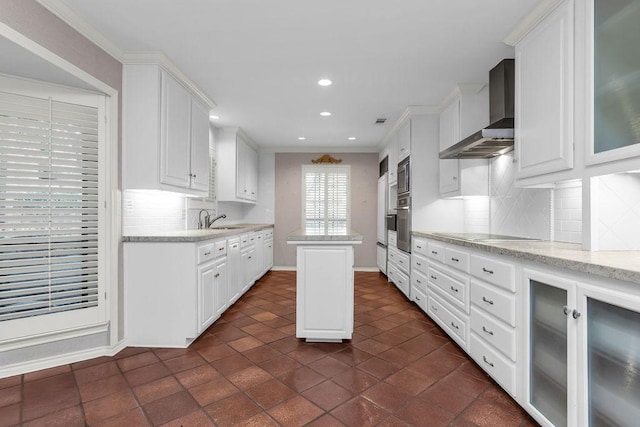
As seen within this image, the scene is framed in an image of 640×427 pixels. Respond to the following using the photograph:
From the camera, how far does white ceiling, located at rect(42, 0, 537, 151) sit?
81.2 inches

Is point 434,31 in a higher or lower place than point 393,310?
higher

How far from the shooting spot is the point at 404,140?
169 inches

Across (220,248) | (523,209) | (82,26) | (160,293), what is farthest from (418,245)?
(82,26)

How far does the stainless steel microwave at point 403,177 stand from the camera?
4.07 meters

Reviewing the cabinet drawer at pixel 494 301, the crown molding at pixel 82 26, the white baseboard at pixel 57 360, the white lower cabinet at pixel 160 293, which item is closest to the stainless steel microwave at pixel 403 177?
the cabinet drawer at pixel 494 301

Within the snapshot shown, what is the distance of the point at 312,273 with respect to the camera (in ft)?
8.82

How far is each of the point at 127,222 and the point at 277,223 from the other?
3.78 m

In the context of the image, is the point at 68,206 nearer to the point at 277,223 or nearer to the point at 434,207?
the point at 434,207

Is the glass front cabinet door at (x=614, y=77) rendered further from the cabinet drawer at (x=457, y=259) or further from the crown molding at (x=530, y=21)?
the cabinet drawer at (x=457, y=259)

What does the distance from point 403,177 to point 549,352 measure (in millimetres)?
2952

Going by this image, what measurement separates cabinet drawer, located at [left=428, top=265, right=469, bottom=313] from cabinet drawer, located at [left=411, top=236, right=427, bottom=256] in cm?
31

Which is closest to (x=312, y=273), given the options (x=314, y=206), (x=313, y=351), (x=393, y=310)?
(x=313, y=351)

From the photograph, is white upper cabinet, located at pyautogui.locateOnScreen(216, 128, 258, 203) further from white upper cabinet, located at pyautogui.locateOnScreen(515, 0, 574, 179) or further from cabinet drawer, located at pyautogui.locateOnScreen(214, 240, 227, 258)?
white upper cabinet, located at pyautogui.locateOnScreen(515, 0, 574, 179)

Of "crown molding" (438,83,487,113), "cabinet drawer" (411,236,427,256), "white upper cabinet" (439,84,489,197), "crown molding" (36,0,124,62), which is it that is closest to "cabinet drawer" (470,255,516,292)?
"cabinet drawer" (411,236,427,256)
